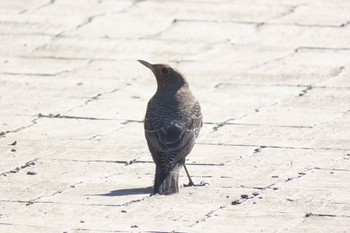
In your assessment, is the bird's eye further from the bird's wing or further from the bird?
the bird's wing

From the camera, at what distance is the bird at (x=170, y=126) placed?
8156 mm

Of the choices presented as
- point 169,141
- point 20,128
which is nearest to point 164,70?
point 169,141

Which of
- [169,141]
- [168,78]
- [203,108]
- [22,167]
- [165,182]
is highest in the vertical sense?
[168,78]

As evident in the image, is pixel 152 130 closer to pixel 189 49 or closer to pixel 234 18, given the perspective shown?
pixel 189 49

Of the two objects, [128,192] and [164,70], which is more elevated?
[164,70]

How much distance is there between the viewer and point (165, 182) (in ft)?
26.7

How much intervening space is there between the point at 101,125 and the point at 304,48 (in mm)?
3456

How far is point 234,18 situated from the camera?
1457cm

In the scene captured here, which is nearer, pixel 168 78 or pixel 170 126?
pixel 170 126

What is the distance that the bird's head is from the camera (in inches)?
342

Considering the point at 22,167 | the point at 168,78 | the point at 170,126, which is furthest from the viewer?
the point at 22,167

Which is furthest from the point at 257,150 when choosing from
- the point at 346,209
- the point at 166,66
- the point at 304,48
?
the point at 304,48

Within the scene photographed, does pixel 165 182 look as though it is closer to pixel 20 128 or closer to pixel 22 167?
pixel 22 167

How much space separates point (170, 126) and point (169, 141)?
0.12 meters
